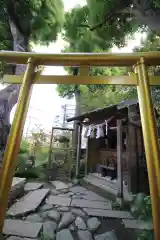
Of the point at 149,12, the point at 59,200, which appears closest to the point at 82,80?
the point at 59,200

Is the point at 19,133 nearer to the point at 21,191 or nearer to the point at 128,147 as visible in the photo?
the point at 21,191

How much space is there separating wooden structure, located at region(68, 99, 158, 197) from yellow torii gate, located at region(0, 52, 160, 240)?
13.3 ft

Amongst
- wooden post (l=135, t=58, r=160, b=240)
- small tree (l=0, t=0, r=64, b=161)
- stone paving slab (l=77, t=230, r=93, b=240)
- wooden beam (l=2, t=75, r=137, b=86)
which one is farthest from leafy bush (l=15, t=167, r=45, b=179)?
wooden post (l=135, t=58, r=160, b=240)

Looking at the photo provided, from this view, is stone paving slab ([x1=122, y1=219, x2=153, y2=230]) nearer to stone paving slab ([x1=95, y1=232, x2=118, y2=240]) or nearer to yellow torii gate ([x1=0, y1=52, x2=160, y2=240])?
stone paving slab ([x1=95, y1=232, x2=118, y2=240])

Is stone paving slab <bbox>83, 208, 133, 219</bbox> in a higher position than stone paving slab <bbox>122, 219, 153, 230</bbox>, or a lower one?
higher

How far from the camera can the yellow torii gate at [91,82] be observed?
1426mm

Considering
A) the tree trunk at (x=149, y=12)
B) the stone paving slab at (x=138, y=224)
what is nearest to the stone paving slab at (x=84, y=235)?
the stone paving slab at (x=138, y=224)

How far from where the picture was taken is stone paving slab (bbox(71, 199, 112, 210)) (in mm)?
5355

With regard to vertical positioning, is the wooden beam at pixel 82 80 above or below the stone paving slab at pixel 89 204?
above

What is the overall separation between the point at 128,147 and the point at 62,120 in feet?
55.7

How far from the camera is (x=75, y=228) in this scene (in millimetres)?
3910

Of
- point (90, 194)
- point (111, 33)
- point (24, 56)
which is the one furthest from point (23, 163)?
point (111, 33)

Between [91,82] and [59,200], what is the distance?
5.04m

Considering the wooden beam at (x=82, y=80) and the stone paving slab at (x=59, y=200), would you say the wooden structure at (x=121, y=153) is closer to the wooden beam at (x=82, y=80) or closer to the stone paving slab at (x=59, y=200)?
the stone paving slab at (x=59, y=200)
